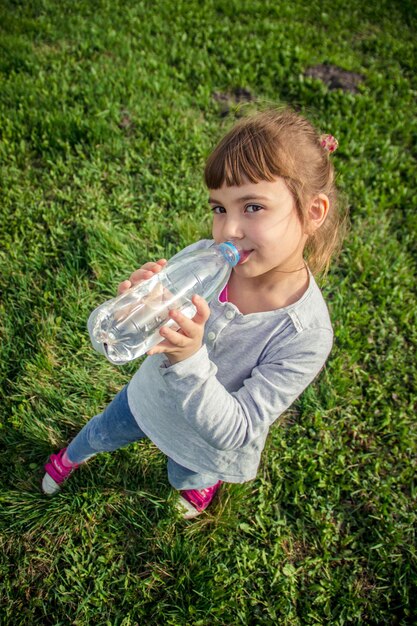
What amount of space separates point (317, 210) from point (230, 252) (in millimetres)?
462

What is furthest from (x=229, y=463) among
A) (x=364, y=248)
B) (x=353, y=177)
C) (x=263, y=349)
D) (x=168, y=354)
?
(x=353, y=177)

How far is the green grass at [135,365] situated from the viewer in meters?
2.40

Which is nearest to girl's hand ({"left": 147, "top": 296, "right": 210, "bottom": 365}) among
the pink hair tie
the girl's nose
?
the girl's nose

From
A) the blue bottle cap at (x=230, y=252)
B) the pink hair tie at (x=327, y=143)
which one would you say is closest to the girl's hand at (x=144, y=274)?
the blue bottle cap at (x=230, y=252)

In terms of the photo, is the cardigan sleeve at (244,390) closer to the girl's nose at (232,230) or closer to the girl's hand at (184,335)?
the girl's hand at (184,335)

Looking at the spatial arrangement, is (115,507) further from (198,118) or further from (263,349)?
(198,118)

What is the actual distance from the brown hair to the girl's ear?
0.08ft

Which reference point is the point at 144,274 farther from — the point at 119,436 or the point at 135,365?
the point at 135,365

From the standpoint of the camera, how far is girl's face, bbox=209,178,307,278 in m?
1.72

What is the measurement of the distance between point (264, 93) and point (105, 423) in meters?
3.66

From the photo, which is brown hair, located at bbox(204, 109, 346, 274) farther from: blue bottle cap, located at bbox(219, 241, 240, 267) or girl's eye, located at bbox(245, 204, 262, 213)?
blue bottle cap, located at bbox(219, 241, 240, 267)

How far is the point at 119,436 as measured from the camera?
2.25 meters

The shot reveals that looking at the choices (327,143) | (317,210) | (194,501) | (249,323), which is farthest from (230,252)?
(194,501)

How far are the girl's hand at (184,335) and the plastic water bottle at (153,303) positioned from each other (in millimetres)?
273
